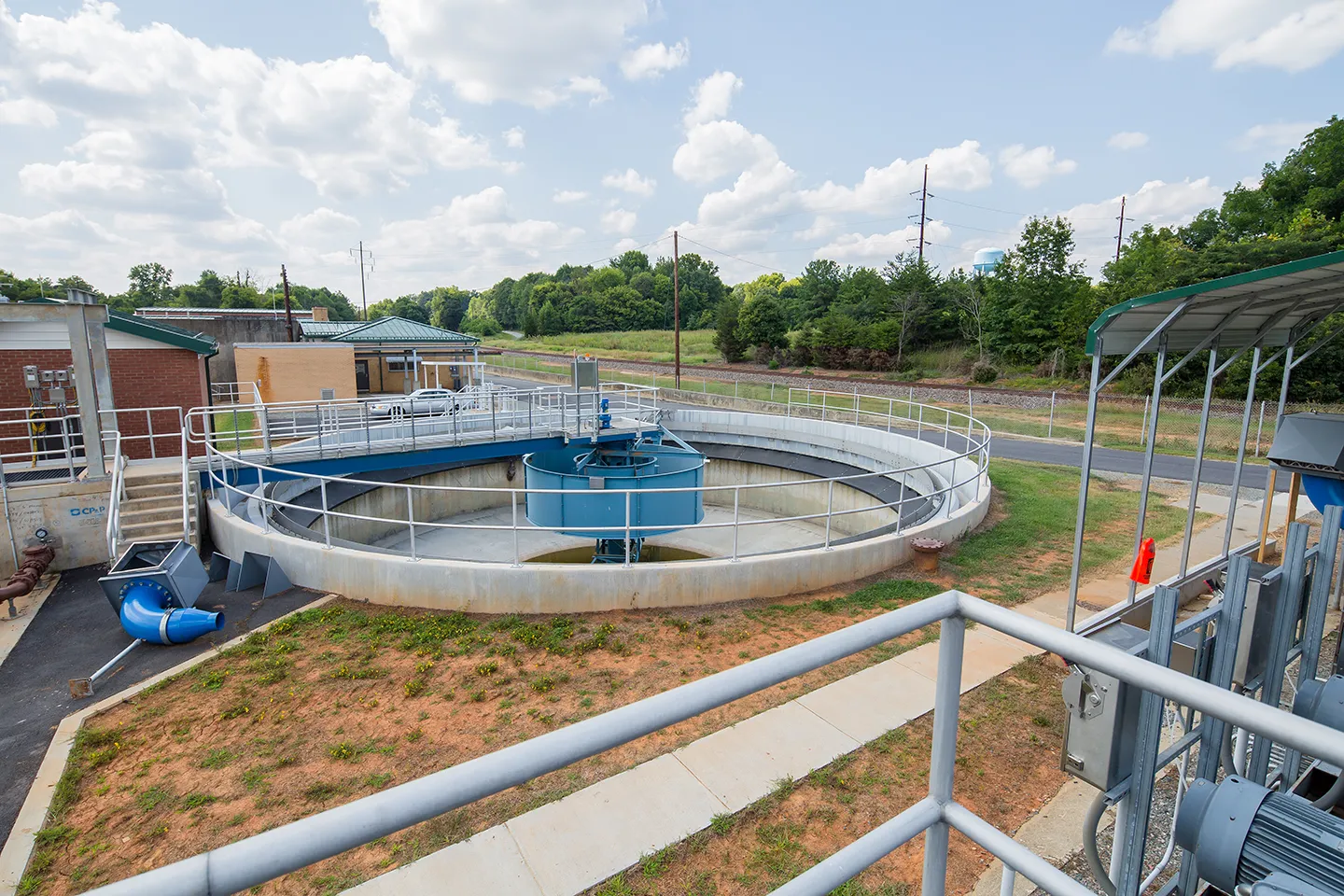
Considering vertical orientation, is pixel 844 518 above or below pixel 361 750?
below

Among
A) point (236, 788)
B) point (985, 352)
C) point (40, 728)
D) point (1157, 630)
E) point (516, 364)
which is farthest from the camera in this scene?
point (516, 364)

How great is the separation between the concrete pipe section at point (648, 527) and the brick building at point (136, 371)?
14.8 ft

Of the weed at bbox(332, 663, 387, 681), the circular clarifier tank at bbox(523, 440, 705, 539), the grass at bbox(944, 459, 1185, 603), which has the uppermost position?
the circular clarifier tank at bbox(523, 440, 705, 539)

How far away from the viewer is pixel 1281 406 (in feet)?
28.2

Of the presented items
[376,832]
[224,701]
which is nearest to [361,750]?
[224,701]

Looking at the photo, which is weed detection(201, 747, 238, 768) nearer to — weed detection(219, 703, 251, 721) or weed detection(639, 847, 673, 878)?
weed detection(219, 703, 251, 721)

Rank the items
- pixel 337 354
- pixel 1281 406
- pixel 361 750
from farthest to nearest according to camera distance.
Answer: pixel 337 354
pixel 1281 406
pixel 361 750

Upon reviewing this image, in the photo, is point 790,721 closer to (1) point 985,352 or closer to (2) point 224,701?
(2) point 224,701

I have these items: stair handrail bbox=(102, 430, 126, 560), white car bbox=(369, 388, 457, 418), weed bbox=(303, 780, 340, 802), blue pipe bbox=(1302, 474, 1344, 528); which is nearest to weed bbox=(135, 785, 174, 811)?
weed bbox=(303, 780, 340, 802)

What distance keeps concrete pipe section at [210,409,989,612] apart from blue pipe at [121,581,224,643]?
5.29 ft

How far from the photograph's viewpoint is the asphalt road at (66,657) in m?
6.30

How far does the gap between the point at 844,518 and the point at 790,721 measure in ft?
42.3

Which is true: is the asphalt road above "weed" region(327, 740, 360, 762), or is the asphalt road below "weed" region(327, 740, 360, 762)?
below

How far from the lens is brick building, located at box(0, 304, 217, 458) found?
15.0 m
